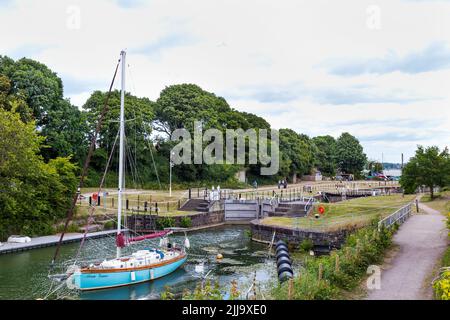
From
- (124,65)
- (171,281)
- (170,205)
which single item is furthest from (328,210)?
(124,65)

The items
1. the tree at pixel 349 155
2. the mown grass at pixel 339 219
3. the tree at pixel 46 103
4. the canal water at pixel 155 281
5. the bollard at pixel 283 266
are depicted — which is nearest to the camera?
the bollard at pixel 283 266

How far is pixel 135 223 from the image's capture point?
132ft

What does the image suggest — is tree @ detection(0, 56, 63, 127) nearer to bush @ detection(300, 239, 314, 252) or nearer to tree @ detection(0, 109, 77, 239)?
tree @ detection(0, 109, 77, 239)

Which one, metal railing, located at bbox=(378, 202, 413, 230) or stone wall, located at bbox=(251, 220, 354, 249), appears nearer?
metal railing, located at bbox=(378, 202, 413, 230)

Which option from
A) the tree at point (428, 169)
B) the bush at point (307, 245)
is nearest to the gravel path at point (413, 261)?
the bush at point (307, 245)

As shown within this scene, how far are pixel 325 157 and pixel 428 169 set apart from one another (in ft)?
212

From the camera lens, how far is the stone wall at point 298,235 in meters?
31.2

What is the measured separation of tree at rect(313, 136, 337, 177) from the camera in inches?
4254

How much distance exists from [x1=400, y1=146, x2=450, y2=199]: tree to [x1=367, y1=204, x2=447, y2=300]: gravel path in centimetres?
1632

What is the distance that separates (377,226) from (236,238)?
17834mm

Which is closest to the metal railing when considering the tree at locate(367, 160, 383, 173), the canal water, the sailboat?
the canal water

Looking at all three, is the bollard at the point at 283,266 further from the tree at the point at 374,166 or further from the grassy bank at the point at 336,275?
the tree at the point at 374,166

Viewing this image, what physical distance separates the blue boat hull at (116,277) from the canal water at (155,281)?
11.1 inches
